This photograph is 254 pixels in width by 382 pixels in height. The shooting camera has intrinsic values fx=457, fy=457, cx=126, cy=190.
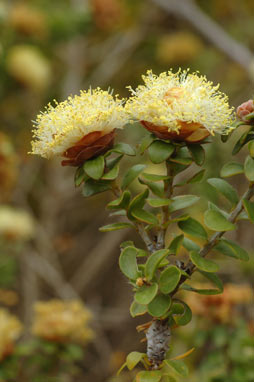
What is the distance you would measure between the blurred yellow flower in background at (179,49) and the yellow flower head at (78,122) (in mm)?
1332

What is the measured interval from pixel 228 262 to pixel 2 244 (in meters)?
0.60

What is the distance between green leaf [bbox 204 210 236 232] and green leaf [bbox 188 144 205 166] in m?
0.05

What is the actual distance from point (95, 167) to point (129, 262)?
3.6 inches

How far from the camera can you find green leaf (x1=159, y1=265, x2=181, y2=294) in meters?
0.38

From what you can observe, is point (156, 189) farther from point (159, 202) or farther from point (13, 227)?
point (13, 227)

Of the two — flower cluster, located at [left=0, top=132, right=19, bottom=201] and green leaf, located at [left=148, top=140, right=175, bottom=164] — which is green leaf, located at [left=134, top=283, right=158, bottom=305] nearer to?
green leaf, located at [left=148, top=140, right=175, bottom=164]

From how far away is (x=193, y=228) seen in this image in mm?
436

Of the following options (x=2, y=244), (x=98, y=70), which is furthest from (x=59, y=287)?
(x=98, y=70)

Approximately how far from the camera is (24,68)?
1.28 meters

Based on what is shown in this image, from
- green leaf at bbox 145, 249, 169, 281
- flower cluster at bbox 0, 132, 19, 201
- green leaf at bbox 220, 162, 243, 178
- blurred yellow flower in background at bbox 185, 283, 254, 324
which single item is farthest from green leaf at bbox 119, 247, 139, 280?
flower cluster at bbox 0, 132, 19, 201

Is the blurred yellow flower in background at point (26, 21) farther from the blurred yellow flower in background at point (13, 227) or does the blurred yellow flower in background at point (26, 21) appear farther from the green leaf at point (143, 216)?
the green leaf at point (143, 216)

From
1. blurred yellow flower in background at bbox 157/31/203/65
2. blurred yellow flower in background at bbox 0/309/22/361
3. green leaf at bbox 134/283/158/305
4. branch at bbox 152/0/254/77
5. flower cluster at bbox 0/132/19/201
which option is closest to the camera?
green leaf at bbox 134/283/158/305

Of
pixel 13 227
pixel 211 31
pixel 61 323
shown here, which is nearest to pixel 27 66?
pixel 13 227

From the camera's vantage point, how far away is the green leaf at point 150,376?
0.39m
